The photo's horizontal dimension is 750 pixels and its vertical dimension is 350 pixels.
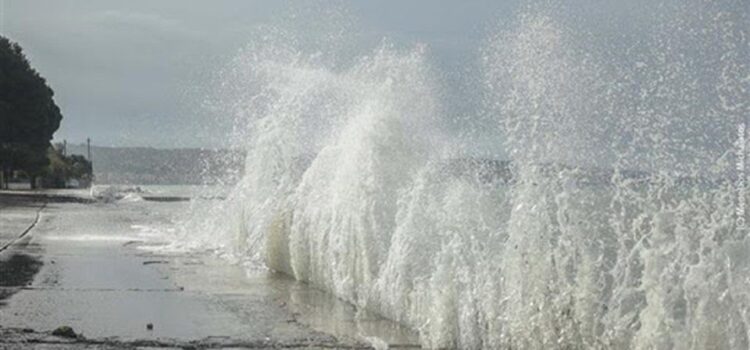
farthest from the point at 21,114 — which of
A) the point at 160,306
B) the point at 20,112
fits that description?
the point at 160,306

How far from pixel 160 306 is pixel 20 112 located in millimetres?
61830

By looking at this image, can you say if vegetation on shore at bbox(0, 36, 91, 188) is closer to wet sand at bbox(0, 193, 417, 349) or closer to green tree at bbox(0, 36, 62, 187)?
green tree at bbox(0, 36, 62, 187)

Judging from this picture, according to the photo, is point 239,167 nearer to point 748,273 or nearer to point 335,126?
point 335,126

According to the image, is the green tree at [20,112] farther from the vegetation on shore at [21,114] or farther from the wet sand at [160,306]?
the wet sand at [160,306]

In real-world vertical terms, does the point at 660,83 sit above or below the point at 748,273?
above

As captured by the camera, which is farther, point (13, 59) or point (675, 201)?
point (13, 59)

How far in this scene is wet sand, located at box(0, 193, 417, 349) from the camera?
9320 millimetres

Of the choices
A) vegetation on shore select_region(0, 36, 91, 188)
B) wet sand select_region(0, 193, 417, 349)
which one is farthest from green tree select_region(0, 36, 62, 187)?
wet sand select_region(0, 193, 417, 349)

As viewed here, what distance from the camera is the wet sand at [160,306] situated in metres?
9.32

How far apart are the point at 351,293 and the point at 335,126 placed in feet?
14.7

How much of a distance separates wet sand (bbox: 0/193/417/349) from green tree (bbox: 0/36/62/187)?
52.8 m

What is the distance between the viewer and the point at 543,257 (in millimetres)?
9500

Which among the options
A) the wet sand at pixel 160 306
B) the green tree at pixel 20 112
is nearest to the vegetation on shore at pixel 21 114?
the green tree at pixel 20 112

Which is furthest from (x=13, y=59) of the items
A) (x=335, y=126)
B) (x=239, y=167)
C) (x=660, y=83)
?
(x=660, y=83)
